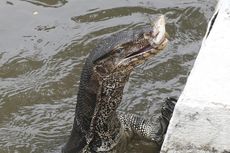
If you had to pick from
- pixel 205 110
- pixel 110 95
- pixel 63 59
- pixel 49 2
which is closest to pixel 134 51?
pixel 110 95

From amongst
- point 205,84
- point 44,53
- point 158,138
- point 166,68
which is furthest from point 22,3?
point 205,84

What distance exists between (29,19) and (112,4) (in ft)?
4.15

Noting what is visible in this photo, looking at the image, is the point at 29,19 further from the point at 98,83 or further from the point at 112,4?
the point at 98,83

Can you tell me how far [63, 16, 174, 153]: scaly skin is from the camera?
196 inches

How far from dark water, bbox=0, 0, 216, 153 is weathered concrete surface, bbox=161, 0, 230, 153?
163 cm

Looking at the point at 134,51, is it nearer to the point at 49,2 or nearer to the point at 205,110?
the point at 205,110

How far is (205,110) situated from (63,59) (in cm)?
361

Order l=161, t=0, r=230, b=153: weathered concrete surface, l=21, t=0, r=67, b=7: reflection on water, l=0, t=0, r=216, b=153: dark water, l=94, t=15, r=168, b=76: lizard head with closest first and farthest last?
l=161, t=0, r=230, b=153: weathered concrete surface, l=94, t=15, r=168, b=76: lizard head, l=0, t=0, r=216, b=153: dark water, l=21, t=0, r=67, b=7: reflection on water

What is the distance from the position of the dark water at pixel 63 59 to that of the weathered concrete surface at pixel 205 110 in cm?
163

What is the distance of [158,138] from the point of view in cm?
621

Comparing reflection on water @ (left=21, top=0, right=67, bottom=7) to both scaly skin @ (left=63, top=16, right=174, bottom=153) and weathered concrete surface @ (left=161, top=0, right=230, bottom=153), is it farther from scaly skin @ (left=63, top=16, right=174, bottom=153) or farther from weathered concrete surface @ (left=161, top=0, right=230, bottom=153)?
weathered concrete surface @ (left=161, top=0, right=230, bottom=153)

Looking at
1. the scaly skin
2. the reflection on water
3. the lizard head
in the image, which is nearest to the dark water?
the reflection on water

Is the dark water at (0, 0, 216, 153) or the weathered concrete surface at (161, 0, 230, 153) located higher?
the weathered concrete surface at (161, 0, 230, 153)

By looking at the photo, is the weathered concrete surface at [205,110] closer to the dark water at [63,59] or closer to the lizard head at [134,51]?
the lizard head at [134,51]
